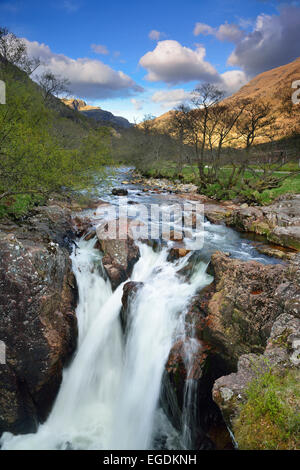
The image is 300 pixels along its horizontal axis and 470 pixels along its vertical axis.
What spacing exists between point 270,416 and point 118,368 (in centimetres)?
588

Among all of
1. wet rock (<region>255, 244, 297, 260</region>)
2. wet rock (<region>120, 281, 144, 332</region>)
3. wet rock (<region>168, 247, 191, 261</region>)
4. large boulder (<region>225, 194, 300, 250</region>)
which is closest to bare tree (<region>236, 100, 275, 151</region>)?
large boulder (<region>225, 194, 300, 250</region>)

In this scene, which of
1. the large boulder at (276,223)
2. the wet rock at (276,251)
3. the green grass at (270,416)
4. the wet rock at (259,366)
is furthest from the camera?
the large boulder at (276,223)

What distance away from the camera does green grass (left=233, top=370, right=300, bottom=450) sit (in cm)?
299

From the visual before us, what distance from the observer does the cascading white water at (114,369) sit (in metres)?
6.60

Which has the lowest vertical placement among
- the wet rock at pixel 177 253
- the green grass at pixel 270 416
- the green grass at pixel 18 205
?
the green grass at pixel 270 416

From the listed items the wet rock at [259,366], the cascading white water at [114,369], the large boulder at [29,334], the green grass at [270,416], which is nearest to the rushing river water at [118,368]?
the cascading white water at [114,369]

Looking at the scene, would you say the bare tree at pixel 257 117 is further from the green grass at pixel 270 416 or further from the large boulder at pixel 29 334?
the green grass at pixel 270 416

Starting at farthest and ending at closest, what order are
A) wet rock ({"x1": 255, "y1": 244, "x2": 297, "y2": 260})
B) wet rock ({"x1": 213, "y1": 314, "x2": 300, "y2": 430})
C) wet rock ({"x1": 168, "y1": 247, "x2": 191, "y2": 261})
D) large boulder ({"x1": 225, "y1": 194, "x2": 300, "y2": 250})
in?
large boulder ({"x1": 225, "y1": 194, "x2": 300, "y2": 250}), wet rock ({"x1": 168, "y1": 247, "x2": 191, "y2": 261}), wet rock ({"x1": 255, "y1": 244, "x2": 297, "y2": 260}), wet rock ({"x1": 213, "y1": 314, "x2": 300, "y2": 430})

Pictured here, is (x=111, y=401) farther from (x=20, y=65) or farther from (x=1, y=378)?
(x=20, y=65)

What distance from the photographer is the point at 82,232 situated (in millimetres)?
13180

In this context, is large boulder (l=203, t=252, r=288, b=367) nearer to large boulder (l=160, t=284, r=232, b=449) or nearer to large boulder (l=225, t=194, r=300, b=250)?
large boulder (l=160, t=284, r=232, b=449)

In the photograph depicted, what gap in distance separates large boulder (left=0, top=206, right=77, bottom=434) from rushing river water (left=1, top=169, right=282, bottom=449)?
595 millimetres

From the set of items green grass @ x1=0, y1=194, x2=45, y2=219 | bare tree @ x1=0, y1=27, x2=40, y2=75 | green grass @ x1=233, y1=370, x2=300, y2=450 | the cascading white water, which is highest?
bare tree @ x1=0, y1=27, x2=40, y2=75

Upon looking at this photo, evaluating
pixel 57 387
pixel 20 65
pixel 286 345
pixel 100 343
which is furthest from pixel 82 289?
→ pixel 20 65
